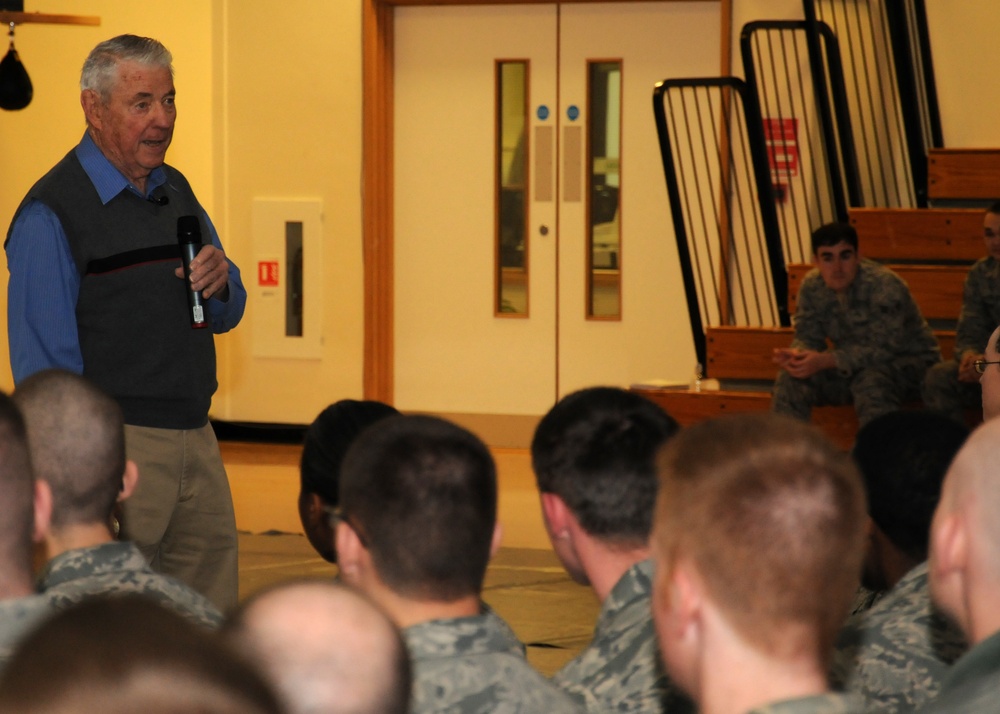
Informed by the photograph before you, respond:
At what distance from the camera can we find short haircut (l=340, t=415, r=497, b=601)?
58.3 inches

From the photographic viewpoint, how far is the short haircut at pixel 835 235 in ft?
17.9

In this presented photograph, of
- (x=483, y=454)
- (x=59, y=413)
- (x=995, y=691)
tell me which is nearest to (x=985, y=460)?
(x=995, y=691)

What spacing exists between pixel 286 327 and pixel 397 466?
593cm

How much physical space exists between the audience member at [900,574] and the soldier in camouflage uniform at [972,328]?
3.13 meters

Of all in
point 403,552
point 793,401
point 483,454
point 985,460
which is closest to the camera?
point 985,460

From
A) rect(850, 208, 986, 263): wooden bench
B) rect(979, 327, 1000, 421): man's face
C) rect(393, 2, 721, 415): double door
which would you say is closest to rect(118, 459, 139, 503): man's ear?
rect(979, 327, 1000, 421): man's face

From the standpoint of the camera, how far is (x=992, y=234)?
5.20m

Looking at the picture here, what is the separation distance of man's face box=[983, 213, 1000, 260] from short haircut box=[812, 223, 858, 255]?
54cm

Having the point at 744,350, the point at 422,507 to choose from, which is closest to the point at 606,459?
the point at 422,507

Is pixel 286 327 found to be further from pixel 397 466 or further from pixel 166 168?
pixel 397 466

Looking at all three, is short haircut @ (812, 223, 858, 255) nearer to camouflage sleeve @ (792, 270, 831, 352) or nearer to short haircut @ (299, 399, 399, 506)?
camouflage sleeve @ (792, 270, 831, 352)

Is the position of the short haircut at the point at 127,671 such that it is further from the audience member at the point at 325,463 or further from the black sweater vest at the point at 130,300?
the black sweater vest at the point at 130,300

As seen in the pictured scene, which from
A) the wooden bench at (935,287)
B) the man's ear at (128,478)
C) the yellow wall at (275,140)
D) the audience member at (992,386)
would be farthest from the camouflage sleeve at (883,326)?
the man's ear at (128,478)

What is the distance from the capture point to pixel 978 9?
6.37 meters
